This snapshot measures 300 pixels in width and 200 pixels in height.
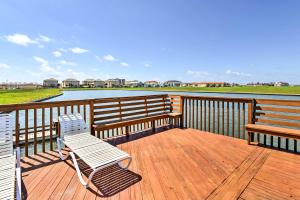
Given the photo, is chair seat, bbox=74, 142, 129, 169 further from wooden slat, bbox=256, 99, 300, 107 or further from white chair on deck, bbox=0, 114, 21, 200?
wooden slat, bbox=256, 99, 300, 107

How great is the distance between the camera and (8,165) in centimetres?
219

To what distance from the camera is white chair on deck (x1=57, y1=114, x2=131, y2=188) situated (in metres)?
2.40

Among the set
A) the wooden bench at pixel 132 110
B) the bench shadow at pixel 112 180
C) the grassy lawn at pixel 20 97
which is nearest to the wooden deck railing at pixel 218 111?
the wooden bench at pixel 132 110

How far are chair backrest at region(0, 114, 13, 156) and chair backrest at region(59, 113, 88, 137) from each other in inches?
34.8

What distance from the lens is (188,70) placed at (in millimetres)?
49062

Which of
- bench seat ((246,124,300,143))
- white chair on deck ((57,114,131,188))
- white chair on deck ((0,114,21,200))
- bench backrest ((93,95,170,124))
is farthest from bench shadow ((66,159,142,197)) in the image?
bench seat ((246,124,300,143))

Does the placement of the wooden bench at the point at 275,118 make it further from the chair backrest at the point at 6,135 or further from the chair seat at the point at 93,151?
the chair backrest at the point at 6,135

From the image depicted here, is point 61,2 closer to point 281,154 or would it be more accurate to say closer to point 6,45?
point 281,154

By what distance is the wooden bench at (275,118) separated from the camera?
11.3 feet

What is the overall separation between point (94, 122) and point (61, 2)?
5938mm

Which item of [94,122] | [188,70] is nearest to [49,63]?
[188,70]

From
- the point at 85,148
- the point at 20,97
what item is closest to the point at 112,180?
the point at 85,148

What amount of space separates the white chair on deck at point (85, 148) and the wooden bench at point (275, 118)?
10.0 feet

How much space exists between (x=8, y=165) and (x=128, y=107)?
3480mm
